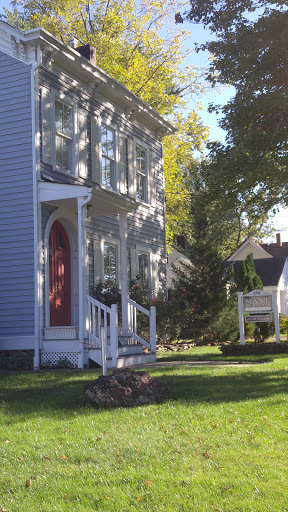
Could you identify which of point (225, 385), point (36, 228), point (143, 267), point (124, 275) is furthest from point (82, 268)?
point (143, 267)

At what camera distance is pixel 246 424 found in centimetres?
619

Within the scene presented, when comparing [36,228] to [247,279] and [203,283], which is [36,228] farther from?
[247,279]

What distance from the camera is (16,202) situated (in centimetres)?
1259

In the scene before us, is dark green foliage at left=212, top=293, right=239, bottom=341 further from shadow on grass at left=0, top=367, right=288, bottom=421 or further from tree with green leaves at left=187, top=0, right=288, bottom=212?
shadow on grass at left=0, top=367, right=288, bottom=421

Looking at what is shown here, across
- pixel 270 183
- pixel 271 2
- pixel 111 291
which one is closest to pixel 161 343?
pixel 111 291

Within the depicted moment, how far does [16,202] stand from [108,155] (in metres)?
4.36

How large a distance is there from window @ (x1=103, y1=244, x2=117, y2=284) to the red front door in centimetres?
194

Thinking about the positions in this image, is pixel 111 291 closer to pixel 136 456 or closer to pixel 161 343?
pixel 161 343

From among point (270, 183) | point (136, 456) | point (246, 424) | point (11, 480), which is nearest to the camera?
point (11, 480)

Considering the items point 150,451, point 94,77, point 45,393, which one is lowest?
point 150,451

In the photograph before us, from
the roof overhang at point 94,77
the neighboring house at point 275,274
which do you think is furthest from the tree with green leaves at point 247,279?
the neighboring house at point 275,274

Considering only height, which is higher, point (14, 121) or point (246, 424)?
point (14, 121)

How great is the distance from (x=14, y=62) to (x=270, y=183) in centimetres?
763

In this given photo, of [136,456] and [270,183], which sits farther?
[270,183]
